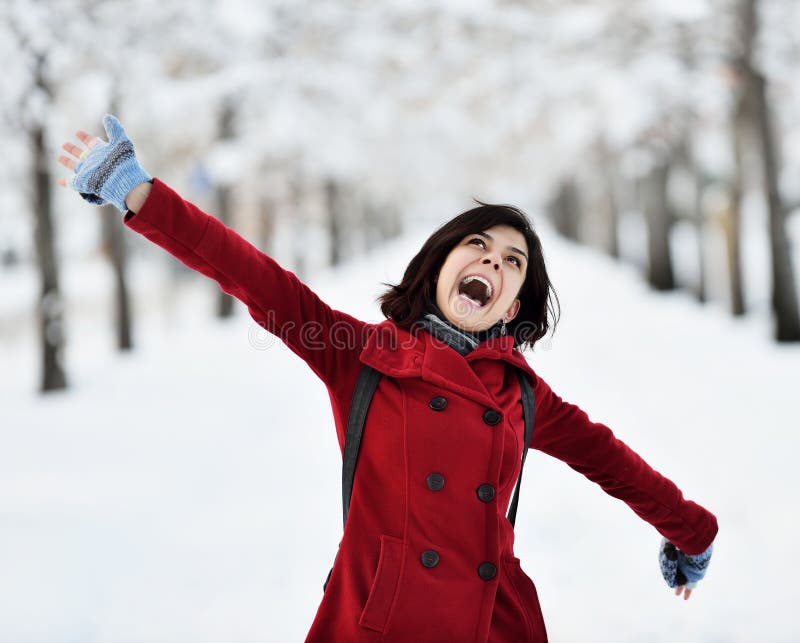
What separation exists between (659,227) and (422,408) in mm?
14948

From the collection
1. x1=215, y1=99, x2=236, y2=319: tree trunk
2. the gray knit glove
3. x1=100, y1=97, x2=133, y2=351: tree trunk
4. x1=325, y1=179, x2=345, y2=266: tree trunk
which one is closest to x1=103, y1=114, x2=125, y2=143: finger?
the gray knit glove

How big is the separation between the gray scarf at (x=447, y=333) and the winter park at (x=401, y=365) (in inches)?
0.6

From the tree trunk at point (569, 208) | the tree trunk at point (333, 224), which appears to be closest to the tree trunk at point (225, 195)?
the tree trunk at point (333, 224)

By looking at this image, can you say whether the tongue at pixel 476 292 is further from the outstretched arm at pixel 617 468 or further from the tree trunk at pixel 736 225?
the tree trunk at pixel 736 225

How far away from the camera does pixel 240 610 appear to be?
11.7 feet

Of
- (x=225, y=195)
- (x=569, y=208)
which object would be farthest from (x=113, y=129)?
(x=569, y=208)

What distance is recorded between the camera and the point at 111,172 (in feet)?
5.88

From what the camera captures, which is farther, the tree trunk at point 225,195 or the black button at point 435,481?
the tree trunk at point 225,195

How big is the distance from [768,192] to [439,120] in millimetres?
12065

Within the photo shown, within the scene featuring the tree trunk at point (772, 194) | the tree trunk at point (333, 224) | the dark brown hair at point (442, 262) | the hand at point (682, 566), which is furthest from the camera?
the tree trunk at point (333, 224)

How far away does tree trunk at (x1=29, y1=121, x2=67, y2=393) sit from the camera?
29.9ft

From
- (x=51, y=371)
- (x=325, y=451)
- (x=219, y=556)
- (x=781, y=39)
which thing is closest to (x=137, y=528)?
(x=219, y=556)

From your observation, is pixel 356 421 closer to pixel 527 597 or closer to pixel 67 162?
pixel 527 597

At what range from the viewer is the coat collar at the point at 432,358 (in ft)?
6.46
